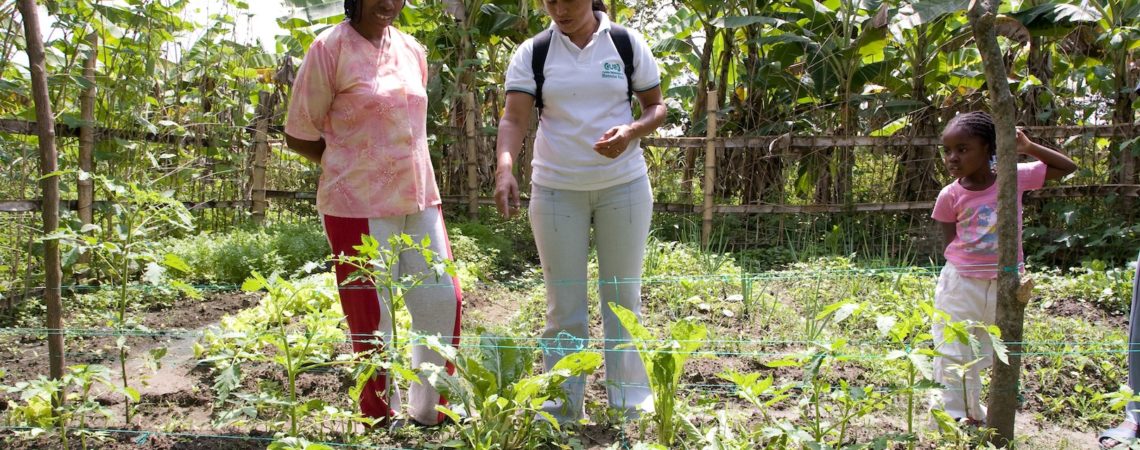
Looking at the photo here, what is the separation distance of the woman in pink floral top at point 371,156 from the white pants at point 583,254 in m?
0.38

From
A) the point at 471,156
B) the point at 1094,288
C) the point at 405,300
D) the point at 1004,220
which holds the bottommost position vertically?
the point at 1094,288

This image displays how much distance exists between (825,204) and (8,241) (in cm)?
624

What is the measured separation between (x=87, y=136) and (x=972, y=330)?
5279mm

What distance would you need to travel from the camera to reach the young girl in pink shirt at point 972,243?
3.20 m

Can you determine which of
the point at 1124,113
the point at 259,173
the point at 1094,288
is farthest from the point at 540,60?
the point at 1124,113

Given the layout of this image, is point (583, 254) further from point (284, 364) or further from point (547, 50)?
point (284, 364)

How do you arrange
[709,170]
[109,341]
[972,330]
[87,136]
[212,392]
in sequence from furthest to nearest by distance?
[709,170]
[87,136]
[109,341]
[212,392]
[972,330]

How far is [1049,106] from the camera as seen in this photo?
26.2ft

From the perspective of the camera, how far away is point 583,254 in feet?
10.8

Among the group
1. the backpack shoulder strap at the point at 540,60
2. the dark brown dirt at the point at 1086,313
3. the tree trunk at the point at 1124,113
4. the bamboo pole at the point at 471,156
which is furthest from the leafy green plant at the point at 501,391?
the tree trunk at the point at 1124,113

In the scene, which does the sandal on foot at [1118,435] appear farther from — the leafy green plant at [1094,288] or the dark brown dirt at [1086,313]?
the leafy green plant at [1094,288]

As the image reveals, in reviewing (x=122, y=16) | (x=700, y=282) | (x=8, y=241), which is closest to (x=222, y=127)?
(x=122, y=16)

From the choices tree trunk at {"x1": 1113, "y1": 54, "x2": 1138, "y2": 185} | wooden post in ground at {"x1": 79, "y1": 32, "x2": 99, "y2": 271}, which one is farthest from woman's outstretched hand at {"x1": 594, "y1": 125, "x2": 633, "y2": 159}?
tree trunk at {"x1": 1113, "y1": 54, "x2": 1138, "y2": 185}

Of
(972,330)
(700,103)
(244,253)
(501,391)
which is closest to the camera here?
(501,391)
